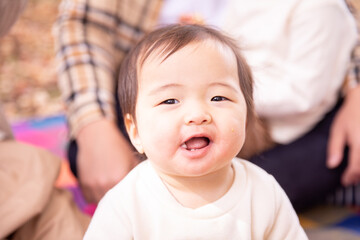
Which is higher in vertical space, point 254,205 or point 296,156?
point 254,205

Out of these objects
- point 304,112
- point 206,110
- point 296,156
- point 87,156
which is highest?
point 206,110

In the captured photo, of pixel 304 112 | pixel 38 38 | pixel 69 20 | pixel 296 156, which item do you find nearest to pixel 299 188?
pixel 296 156

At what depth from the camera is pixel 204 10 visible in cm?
159

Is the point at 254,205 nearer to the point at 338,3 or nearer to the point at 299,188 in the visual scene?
the point at 299,188

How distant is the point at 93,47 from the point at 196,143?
86 cm

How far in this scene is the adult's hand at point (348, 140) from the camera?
1.25 m

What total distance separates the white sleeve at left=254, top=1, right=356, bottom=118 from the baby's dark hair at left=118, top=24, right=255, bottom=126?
18.2 inches

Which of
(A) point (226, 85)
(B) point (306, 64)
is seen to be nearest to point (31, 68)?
(B) point (306, 64)

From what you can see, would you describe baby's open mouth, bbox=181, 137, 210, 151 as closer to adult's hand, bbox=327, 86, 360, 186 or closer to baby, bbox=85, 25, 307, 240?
baby, bbox=85, 25, 307, 240

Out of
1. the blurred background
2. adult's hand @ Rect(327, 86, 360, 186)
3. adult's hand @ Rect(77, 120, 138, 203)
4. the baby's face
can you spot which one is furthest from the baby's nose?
the blurred background

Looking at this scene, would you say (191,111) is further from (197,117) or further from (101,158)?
(101,158)

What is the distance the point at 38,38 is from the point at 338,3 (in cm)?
284

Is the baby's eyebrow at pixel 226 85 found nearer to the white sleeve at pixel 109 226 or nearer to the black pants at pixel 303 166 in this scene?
the white sleeve at pixel 109 226

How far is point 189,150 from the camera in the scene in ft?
2.12
